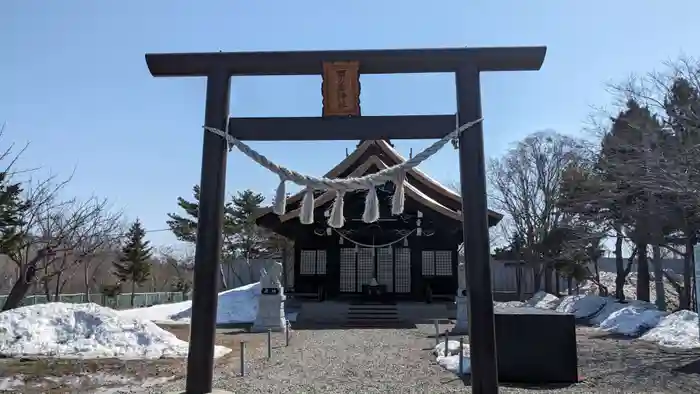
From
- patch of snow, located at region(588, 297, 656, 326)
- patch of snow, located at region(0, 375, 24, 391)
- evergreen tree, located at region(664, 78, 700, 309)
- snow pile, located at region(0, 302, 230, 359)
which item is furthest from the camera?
patch of snow, located at region(588, 297, 656, 326)

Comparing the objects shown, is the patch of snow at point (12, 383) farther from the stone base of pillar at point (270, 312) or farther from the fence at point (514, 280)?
the fence at point (514, 280)

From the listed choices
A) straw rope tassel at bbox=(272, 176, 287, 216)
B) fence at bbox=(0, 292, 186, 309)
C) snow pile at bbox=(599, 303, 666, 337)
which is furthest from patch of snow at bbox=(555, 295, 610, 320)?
fence at bbox=(0, 292, 186, 309)

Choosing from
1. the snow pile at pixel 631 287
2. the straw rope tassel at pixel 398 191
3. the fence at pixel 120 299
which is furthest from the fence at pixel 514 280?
the straw rope tassel at pixel 398 191

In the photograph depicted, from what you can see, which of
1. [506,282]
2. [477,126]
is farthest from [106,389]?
[506,282]

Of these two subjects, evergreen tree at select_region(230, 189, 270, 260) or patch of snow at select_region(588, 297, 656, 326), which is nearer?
patch of snow at select_region(588, 297, 656, 326)

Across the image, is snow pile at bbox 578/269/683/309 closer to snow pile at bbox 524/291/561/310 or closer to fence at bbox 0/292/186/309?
snow pile at bbox 524/291/561/310

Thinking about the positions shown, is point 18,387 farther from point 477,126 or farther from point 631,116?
point 631,116

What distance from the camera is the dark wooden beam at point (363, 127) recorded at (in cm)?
518

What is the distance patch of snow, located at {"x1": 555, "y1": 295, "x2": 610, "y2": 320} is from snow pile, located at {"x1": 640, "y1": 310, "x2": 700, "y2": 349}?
594 centimetres

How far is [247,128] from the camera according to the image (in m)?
5.31

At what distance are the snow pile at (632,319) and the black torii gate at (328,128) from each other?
12.0 meters

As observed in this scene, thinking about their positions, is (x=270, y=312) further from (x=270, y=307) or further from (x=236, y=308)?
(x=236, y=308)

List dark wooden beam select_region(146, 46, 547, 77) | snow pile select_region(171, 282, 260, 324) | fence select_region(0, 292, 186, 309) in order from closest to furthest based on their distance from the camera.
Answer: dark wooden beam select_region(146, 46, 547, 77) < snow pile select_region(171, 282, 260, 324) < fence select_region(0, 292, 186, 309)

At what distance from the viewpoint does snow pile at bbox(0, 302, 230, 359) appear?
10219mm
